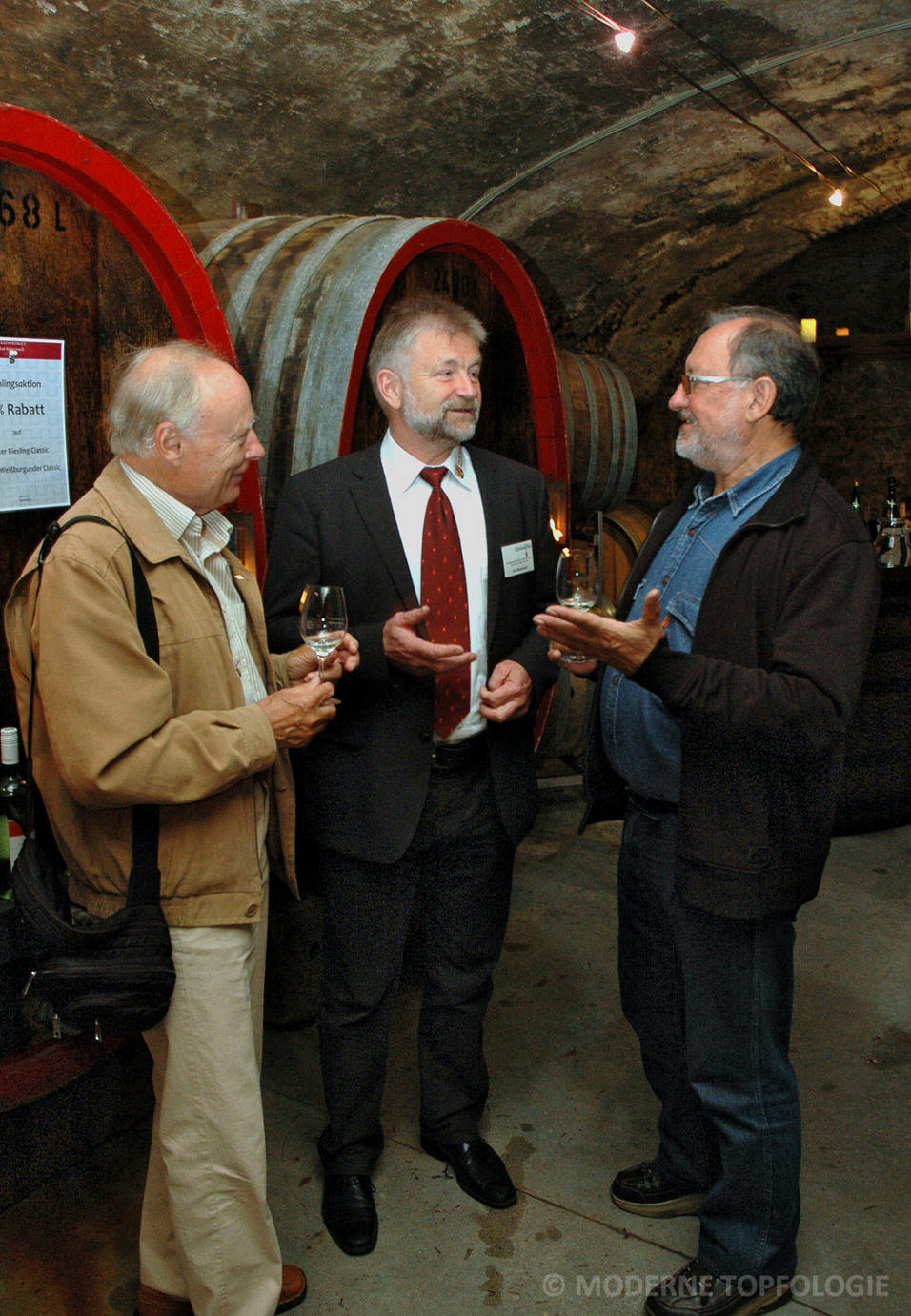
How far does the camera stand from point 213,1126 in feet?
5.54

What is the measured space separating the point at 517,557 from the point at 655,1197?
4.60 feet

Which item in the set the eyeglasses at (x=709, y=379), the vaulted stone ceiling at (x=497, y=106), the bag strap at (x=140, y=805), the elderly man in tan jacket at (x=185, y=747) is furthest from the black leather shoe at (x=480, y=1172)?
the vaulted stone ceiling at (x=497, y=106)

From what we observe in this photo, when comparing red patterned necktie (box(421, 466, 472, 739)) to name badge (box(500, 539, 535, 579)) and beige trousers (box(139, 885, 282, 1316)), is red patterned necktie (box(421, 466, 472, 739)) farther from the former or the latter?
beige trousers (box(139, 885, 282, 1316))

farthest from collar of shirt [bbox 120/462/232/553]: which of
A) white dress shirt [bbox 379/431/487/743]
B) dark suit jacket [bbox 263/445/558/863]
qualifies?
white dress shirt [bbox 379/431/487/743]

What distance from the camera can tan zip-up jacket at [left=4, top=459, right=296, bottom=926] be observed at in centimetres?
151

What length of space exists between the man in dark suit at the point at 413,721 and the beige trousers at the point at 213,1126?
17.1 inches

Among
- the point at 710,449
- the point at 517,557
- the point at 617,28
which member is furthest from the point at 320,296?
the point at 617,28

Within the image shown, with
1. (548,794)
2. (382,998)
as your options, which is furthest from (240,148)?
(382,998)

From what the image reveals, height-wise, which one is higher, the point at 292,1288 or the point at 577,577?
the point at 577,577

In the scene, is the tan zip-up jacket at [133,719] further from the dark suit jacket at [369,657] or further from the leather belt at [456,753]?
the leather belt at [456,753]

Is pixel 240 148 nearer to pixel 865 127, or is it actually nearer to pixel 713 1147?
pixel 865 127

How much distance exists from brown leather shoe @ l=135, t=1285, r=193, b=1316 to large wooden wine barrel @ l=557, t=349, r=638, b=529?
3.06 metres

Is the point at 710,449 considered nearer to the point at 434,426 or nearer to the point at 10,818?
the point at 434,426

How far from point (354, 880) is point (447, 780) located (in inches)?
11.2
